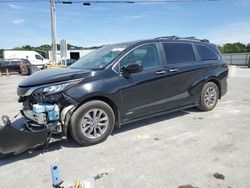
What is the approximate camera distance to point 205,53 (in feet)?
21.0

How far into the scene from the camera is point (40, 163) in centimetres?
382

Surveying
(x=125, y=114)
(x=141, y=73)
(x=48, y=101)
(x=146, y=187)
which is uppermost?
(x=141, y=73)

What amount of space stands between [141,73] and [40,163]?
2398 mm

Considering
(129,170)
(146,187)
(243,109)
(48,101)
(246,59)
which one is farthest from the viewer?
(246,59)

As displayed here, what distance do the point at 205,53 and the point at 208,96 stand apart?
42.3 inches

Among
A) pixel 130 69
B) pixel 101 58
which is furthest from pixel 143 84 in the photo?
pixel 101 58

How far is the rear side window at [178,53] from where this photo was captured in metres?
5.50

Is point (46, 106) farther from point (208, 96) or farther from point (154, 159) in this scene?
point (208, 96)

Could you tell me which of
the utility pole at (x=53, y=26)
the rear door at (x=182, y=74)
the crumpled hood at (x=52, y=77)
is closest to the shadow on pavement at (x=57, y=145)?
the rear door at (x=182, y=74)

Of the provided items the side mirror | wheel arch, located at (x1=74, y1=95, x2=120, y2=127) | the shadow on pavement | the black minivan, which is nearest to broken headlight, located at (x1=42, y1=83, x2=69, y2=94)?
the black minivan

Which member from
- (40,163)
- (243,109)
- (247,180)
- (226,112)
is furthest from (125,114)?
(243,109)

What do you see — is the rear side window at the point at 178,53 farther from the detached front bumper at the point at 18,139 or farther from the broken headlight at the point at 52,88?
the detached front bumper at the point at 18,139

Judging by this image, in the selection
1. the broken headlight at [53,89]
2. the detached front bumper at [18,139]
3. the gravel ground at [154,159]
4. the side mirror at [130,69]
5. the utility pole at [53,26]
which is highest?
the utility pole at [53,26]

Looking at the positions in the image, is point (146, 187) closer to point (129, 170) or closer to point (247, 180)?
point (129, 170)
